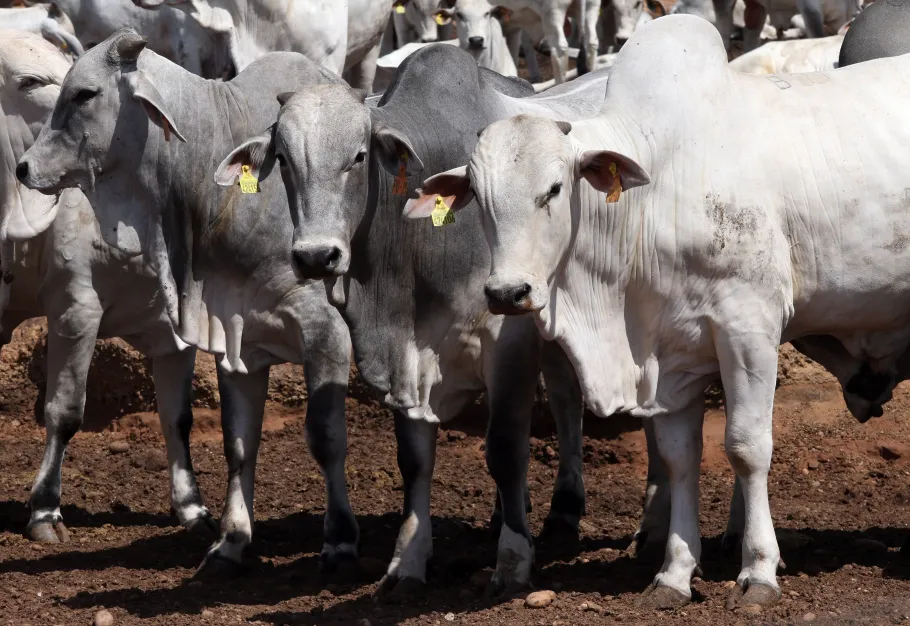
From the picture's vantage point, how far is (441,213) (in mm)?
5305

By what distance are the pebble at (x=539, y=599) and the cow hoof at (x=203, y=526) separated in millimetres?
2165

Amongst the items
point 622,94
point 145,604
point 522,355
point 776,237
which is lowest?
point 145,604

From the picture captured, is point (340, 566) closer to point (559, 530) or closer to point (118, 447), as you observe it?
point (559, 530)

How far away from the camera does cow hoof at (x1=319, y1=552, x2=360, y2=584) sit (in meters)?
6.18

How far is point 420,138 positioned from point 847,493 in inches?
119

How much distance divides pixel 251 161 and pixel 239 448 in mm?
1399

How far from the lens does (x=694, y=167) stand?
215 inches

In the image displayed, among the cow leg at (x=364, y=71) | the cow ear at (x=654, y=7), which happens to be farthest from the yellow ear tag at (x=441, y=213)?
the cow ear at (x=654, y=7)

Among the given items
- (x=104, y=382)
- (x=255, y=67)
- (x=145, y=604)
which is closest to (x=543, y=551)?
(x=145, y=604)

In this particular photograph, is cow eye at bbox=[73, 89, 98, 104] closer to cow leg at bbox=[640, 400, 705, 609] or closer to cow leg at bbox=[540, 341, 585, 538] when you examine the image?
cow leg at bbox=[540, 341, 585, 538]

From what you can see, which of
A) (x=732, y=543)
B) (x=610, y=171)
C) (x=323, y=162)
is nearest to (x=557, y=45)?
(x=732, y=543)

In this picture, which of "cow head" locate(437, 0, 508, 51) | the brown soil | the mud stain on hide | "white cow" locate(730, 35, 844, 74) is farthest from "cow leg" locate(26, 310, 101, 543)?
"cow head" locate(437, 0, 508, 51)

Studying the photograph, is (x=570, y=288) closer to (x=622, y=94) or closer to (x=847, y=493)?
(x=622, y=94)

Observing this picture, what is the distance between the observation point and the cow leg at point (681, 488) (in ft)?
18.1
